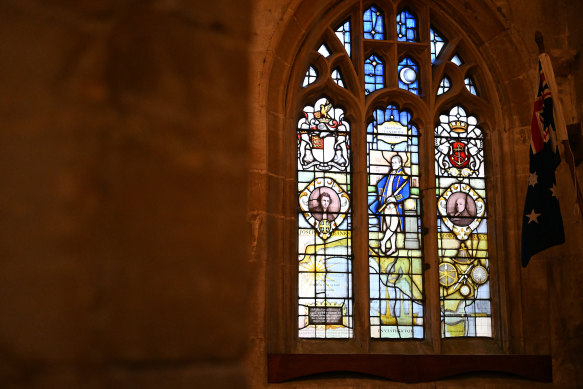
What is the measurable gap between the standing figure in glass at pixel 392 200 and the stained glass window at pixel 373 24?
3.41 feet

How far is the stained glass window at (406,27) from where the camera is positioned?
6.41 metres

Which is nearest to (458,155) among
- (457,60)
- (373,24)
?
(457,60)

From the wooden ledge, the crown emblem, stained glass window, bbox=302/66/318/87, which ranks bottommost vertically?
the wooden ledge

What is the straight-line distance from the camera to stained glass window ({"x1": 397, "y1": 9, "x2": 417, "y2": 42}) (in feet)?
21.0

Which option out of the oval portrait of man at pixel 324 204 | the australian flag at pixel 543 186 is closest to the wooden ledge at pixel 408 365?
the australian flag at pixel 543 186

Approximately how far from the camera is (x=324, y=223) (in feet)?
19.3

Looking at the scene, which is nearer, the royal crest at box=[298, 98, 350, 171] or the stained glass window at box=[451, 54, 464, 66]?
the royal crest at box=[298, 98, 350, 171]

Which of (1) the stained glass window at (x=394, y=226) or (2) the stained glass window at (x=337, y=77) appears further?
(2) the stained glass window at (x=337, y=77)

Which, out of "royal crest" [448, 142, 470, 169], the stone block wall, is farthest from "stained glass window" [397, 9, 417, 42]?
the stone block wall

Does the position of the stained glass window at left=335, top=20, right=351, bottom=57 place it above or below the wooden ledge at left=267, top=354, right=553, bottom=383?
above

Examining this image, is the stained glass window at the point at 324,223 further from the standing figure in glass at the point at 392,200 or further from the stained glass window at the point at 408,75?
the stained glass window at the point at 408,75

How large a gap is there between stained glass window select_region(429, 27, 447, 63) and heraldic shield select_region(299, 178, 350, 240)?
1521mm

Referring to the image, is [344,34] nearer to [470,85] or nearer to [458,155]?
[470,85]

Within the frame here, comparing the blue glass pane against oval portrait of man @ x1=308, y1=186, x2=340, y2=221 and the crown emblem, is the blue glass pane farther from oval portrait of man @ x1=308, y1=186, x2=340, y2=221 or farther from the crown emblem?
oval portrait of man @ x1=308, y1=186, x2=340, y2=221
